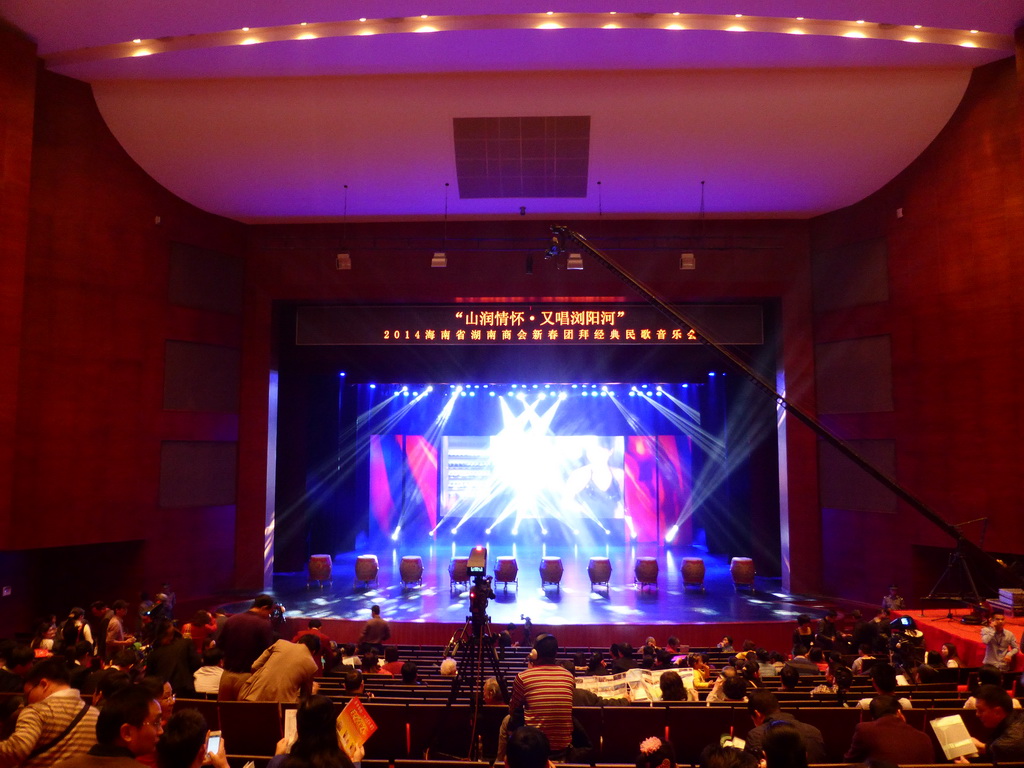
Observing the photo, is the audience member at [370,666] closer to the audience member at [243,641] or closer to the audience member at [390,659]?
the audience member at [390,659]

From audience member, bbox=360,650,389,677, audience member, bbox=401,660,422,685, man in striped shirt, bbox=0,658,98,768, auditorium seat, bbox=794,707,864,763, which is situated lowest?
audience member, bbox=360,650,389,677

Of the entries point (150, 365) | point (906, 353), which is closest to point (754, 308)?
point (906, 353)

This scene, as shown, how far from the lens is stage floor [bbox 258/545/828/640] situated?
1123 cm

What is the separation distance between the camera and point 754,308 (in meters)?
13.7

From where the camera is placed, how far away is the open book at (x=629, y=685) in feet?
18.1

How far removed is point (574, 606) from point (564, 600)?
57cm

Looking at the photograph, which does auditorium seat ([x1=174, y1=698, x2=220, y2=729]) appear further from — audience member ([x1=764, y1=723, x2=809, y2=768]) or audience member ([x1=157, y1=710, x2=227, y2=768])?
audience member ([x1=764, y1=723, x2=809, y2=768])

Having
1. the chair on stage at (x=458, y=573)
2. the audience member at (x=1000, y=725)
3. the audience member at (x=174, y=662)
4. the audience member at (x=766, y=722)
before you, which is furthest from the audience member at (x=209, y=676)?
the chair on stage at (x=458, y=573)

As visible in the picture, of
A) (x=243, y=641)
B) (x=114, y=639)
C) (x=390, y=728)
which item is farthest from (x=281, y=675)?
(x=114, y=639)

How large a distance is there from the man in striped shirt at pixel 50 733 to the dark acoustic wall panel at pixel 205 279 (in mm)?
10592

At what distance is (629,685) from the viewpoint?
18.9 feet

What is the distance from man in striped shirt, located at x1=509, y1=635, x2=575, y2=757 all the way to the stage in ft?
22.3

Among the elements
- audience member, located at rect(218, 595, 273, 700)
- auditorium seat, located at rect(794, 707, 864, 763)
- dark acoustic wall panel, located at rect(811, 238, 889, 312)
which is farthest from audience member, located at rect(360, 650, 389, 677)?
dark acoustic wall panel, located at rect(811, 238, 889, 312)

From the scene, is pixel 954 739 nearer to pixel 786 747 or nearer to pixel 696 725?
pixel 696 725
